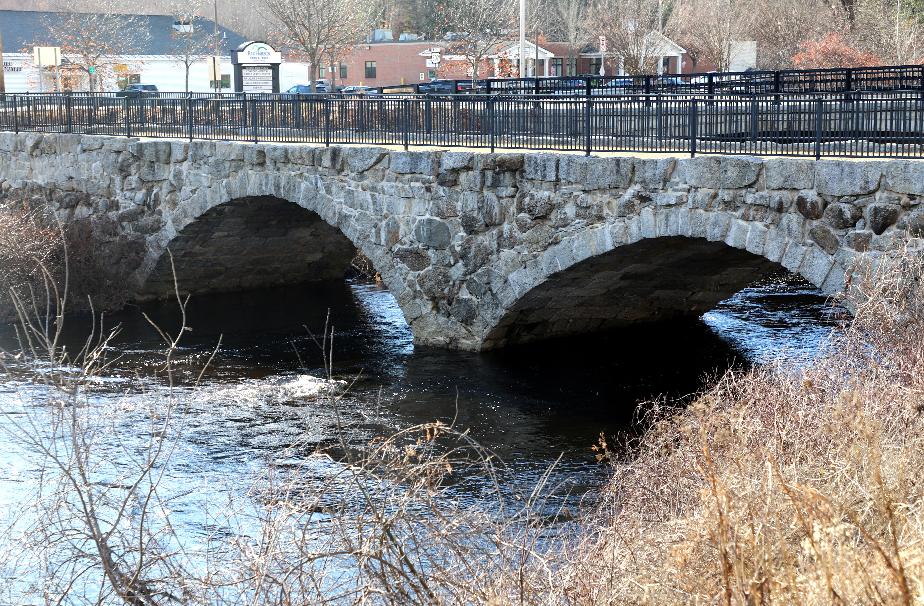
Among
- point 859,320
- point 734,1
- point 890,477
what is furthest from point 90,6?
point 890,477

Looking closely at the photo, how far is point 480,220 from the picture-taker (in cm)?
1625

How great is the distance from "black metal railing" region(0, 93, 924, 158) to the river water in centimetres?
204

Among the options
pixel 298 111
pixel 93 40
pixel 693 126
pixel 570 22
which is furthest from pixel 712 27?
pixel 693 126

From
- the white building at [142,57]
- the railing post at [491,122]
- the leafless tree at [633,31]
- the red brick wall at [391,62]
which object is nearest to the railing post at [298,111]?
the railing post at [491,122]

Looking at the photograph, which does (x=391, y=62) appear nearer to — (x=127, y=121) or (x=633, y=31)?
(x=633, y=31)

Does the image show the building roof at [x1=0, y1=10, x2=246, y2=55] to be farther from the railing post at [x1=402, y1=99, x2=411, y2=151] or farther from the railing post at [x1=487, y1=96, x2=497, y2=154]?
the railing post at [x1=487, y1=96, x2=497, y2=154]

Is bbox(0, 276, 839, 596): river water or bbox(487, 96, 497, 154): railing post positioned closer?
bbox(0, 276, 839, 596): river water

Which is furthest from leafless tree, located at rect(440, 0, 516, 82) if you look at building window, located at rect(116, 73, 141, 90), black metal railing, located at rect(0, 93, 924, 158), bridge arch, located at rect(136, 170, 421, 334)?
black metal railing, located at rect(0, 93, 924, 158)

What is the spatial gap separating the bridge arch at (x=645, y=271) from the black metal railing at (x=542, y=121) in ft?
3.13

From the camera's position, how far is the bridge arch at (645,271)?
42.6ft

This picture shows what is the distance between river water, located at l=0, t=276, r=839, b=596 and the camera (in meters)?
12.9

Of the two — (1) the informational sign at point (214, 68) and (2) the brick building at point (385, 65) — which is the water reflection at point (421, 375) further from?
(2) the brick building at point (385, 65)

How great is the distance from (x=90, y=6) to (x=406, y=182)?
1740 inches

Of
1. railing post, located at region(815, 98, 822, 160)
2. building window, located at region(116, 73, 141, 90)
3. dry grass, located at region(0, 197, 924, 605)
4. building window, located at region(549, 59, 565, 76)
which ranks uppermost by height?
building window, located at region(549, 59, 565, 76)
